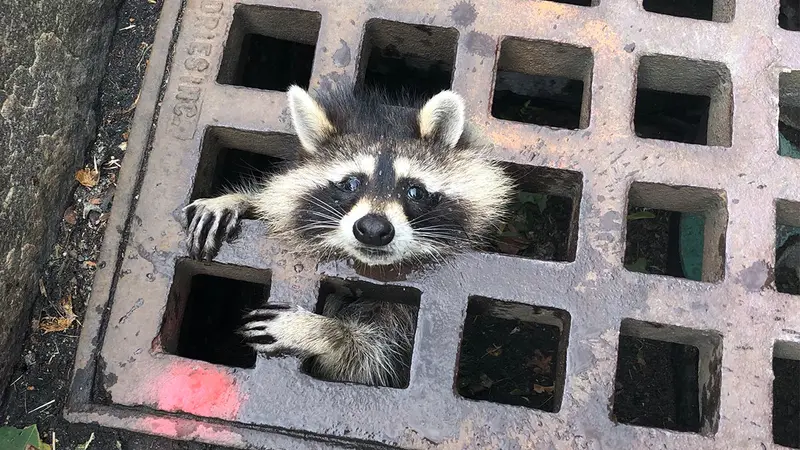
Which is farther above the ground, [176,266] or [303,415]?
[176,266]

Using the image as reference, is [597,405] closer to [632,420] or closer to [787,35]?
[632,420]

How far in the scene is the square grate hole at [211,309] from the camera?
168 cm

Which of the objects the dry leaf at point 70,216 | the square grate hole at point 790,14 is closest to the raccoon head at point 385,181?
the dry leaf at point 70,216

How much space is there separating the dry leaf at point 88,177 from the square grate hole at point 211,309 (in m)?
0.37

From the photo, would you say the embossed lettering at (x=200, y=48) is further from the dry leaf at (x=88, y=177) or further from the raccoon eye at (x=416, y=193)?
the raccoon eye at (x=416, y=193)

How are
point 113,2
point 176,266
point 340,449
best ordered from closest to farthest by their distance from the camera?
point 340,449, point 176,266, point 113,2

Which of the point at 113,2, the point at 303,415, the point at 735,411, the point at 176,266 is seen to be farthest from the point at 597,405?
the point at 113,2

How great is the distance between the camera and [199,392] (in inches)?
60.6

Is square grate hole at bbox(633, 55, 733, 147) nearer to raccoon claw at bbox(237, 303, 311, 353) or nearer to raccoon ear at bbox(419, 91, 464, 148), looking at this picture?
raccoon ear at bbox(419, 91, 464, 148)

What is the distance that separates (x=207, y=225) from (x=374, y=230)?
0.42m

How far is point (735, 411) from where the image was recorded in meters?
1.51

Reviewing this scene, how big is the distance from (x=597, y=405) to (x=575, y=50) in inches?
34.9

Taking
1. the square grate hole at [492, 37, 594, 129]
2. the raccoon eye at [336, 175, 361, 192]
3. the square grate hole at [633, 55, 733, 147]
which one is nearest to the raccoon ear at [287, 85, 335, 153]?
the raccoon eye at [336, 175, 361, 192]

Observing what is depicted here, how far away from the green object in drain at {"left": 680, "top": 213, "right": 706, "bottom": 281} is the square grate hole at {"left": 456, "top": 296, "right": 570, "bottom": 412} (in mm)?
444
